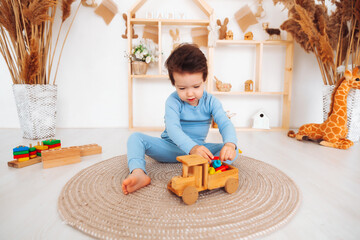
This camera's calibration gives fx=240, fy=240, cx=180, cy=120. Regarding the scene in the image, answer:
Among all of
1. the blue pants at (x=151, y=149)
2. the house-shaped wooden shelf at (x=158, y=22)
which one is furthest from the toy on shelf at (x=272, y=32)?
the blue pants at (x=151, y=149)

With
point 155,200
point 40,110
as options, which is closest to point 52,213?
point 155,200

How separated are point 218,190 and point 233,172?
3.2 inches

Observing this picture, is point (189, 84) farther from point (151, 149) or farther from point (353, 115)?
point (353, 115)

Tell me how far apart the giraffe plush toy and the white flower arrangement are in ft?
4.21

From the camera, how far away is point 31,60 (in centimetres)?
145

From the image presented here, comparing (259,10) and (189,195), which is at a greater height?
(259,10)

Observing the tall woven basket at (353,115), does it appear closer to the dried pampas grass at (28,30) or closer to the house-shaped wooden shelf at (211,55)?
the house-shaped wooden shelf at (211,55)

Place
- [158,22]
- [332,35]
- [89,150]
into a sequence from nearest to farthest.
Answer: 1. [89,150]
2. [332,35]
3. [158,22]

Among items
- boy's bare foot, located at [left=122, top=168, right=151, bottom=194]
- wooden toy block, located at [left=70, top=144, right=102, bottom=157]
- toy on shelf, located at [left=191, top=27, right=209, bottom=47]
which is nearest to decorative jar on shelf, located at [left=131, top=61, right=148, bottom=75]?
toy on shelf, located at [left=191, top=27, right=209, bottom=47]

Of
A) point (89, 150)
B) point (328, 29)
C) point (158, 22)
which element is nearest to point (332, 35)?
point (328, 29)

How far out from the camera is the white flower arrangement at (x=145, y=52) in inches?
73.0

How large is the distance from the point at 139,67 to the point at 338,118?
4.62 ft

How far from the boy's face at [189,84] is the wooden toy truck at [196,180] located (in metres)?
0.27

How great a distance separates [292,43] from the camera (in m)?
1.90
